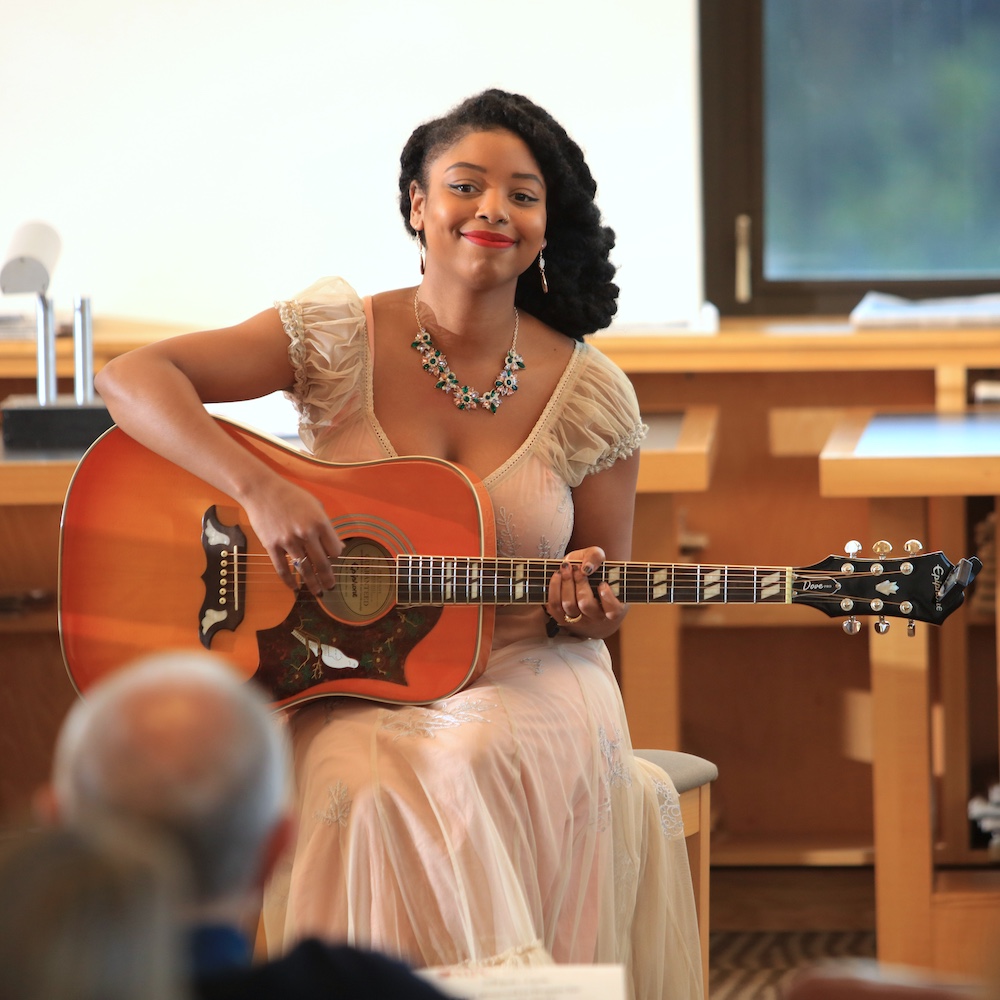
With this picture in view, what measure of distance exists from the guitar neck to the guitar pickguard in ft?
0.11

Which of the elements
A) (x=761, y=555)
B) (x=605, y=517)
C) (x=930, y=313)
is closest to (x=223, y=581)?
(x=605, y=517)

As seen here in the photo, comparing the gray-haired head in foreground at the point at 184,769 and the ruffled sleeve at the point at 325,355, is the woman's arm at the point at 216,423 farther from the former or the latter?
the gray-haired head in foreground at the point at 184,769

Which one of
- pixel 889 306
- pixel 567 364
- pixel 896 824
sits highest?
pixel 889 306

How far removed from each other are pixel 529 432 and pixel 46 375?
1.15 m

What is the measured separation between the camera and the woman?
1685 mm

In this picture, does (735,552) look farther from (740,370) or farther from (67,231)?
(67,231)

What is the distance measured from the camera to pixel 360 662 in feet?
6.16

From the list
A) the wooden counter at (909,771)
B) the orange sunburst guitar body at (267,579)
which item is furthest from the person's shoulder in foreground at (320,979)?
the wooden counter at (909,771)

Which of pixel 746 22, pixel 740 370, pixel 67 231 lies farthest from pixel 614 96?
pixel 67 231

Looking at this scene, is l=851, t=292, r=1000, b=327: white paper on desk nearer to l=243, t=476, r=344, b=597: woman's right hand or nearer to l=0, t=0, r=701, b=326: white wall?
l=0, t=0, r=701, b=326: white wall

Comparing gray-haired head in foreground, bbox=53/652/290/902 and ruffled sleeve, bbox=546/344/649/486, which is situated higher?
ruffled sleeve, bbox=546/344/649/486

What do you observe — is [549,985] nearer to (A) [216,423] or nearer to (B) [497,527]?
(B) [497,527]

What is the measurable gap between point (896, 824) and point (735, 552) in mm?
867

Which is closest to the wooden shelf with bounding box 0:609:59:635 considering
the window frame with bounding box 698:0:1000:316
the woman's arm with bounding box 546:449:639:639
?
the woman's arm with bounding box 546:449:639:639
